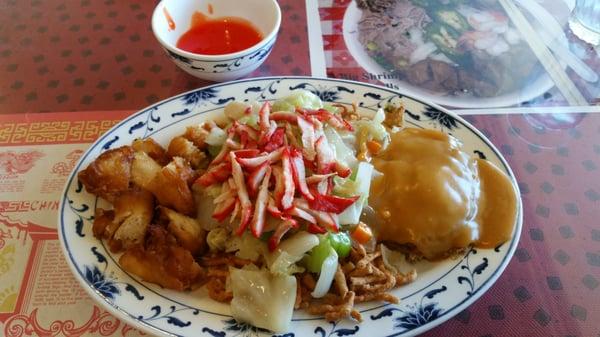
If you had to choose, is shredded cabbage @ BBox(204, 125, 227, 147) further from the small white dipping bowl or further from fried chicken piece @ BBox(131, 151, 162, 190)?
the small white dipping bowl

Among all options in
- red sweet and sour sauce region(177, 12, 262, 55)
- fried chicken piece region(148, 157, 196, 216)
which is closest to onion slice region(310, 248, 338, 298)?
fried chicken piece region(148, 157, 196, 216)

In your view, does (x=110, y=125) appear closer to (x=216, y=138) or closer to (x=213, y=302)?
(x=216, y=138)

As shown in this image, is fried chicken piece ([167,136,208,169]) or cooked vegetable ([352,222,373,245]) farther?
fried chicken piece ([167,136,208,169])

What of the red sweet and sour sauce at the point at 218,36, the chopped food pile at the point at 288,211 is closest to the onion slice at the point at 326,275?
the chopped food pile at the point at 288,211

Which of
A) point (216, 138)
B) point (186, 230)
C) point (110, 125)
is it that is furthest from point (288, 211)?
point (110, 125)

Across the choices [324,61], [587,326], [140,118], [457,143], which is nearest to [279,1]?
[324,61]

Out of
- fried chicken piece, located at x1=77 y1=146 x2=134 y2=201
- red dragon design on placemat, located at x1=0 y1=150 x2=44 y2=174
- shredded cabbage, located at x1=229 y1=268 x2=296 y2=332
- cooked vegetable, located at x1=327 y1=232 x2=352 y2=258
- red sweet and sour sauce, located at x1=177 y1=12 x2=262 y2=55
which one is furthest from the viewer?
red sweet and sour sauce, located at x1=177 y1=12 x2=262 y2=55

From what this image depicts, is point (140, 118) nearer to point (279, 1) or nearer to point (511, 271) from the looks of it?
point (279, 1)
